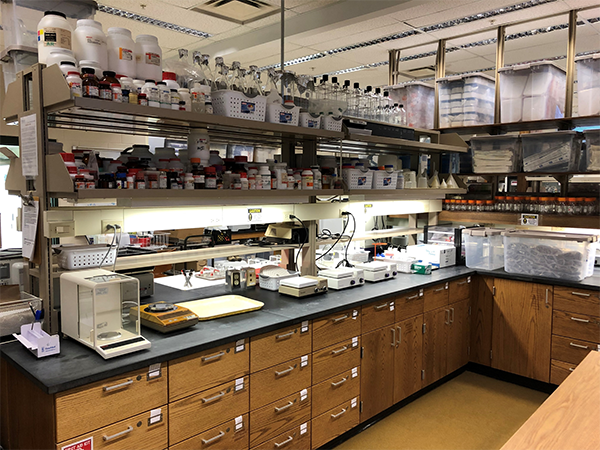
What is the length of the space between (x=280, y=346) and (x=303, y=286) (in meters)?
0.55

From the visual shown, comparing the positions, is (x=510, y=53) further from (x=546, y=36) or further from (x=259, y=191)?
(x=259, y=191)

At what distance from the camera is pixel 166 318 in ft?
7.61

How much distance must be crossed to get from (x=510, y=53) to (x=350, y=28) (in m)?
2.28

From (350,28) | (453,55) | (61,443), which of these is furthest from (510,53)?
(61,443)

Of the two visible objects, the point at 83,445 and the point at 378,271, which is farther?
the point at 378,271

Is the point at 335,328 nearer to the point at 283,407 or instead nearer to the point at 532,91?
the point at 283,407

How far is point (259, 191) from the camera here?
269 centimetres

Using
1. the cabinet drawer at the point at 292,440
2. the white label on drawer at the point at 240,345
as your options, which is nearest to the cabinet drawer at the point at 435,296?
the cabinet drawer at the point at 292,440

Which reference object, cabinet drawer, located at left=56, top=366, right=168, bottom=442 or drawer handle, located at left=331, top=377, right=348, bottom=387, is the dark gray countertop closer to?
cabinet drawer, located at left=56, top=366, right=168, bottom=442

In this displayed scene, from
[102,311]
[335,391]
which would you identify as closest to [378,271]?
[335,391]

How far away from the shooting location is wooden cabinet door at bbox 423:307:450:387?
3639 millimetres

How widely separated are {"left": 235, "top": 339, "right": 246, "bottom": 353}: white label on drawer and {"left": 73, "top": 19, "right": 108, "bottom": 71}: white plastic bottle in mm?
1455

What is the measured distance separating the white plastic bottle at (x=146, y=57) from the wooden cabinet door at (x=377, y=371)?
6.67ft

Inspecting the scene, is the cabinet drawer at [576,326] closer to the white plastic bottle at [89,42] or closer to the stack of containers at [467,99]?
the stack of containers at [467,99]
